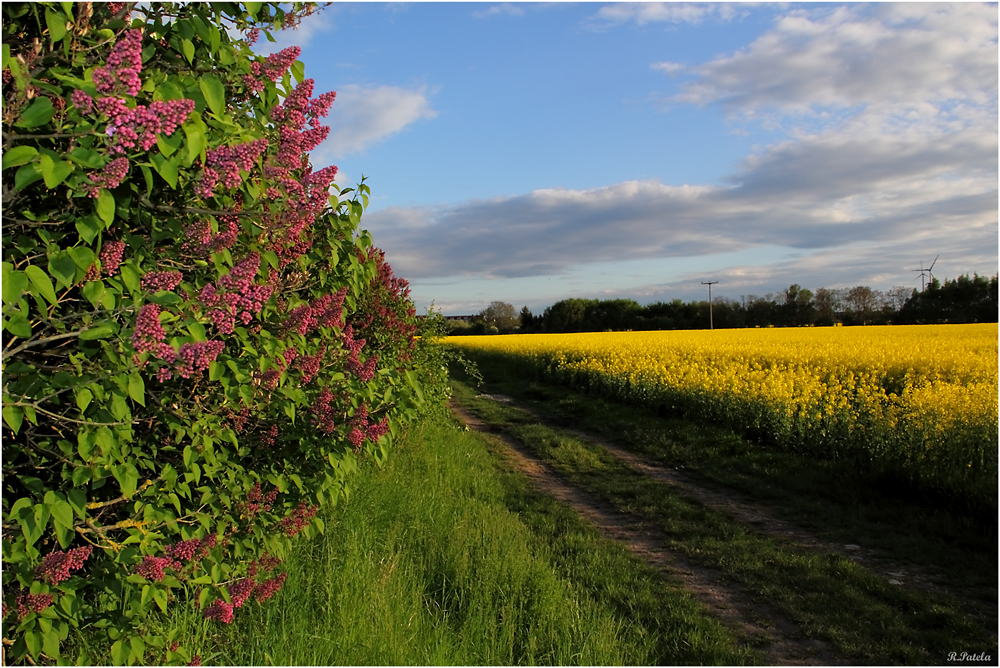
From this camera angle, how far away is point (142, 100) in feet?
8.79

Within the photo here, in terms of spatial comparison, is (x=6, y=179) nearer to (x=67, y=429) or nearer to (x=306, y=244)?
(x=67, y=429)

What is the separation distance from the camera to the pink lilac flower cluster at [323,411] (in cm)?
361

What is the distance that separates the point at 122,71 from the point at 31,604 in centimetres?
238

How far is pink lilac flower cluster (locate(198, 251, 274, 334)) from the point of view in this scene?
2834 mm

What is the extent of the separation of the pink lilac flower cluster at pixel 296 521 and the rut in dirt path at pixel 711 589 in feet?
12.5

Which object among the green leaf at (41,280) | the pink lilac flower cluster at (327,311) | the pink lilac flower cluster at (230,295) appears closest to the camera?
the green leaf at (41,280)

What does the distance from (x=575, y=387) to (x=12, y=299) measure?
820 inches

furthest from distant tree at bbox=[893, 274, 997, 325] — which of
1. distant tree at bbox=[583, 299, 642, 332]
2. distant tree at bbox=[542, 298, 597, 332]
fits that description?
distant tree at bbox=[542, 298, 597, 332]

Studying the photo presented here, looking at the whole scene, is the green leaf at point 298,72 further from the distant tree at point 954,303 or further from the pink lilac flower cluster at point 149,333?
the distant tree at point 954,303

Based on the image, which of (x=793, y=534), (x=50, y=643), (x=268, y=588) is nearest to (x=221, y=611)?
(x=268, y=588)

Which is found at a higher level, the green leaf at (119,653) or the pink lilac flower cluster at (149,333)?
the pink lilac flower cluster at (149,333)

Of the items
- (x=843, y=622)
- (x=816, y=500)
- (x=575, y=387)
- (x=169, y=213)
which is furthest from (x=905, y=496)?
(x=575, y=387)

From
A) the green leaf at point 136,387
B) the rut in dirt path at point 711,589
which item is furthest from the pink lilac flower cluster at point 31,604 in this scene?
the rut in dirt path at point 711,589

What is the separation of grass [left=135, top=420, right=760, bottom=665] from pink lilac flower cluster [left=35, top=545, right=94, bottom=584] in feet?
3.22
